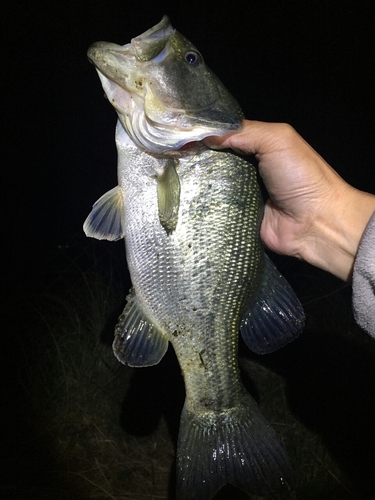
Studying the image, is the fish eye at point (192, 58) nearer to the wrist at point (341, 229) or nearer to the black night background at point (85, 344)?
the wrist at point (341, 229)

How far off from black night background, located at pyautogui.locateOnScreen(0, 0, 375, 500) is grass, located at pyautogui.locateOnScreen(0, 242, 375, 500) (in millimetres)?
11

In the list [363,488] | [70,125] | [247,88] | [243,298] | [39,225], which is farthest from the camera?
[247,88]

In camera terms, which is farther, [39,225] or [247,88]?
[247,88]

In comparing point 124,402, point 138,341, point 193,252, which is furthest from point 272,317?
point 124,402

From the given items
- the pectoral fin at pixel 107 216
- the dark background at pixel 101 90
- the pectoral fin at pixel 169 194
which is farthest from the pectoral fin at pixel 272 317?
the dark background at pixel 101 90

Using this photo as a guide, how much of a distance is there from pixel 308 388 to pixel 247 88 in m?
6.41

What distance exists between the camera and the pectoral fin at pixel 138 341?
1902 mm

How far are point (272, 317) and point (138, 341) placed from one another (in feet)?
1.97

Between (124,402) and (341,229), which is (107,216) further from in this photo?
(124,402)

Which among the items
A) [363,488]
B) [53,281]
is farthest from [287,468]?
[53,281]

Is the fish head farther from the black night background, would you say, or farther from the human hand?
the black night background

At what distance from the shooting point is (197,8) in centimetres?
882

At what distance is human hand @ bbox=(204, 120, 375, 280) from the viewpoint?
2.06 metres

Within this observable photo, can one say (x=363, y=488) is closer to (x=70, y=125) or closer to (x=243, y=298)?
A: (x=243, y=298)
